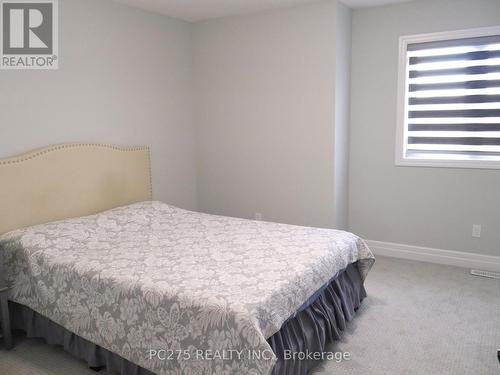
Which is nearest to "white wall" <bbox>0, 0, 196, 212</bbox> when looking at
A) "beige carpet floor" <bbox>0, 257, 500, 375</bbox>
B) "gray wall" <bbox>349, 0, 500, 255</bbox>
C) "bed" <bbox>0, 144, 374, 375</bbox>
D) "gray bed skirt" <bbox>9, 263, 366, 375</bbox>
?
"bed" <bbox>0, 144, 374, 375</bbox>

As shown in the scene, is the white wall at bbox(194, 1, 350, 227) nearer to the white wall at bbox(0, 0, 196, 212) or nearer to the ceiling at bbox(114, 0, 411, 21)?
the ceiling at bbox(114, 0, 411, 21)

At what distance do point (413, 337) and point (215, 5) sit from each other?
122 inches

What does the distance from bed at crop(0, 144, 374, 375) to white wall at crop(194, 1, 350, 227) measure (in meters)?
1.03

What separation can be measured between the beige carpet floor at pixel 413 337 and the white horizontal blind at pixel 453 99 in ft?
3.86

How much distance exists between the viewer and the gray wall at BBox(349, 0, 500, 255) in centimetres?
366

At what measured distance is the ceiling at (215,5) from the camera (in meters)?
3.68

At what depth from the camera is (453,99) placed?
377 cm

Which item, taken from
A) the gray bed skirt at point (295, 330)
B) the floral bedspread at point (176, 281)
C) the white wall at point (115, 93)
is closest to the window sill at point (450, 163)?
the floral bedspread at point (176, 281)

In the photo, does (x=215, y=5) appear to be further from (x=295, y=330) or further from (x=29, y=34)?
(x=295, y=330)

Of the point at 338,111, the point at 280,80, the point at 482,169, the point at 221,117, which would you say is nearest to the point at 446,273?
the point at 482,169

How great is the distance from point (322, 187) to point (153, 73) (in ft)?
6.32

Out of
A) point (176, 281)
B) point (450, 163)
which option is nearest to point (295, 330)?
point (176, 281)

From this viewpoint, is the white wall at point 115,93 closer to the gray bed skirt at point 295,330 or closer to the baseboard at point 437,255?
the gray bed skirt at point 295,330

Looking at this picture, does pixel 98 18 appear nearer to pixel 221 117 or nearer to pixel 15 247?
pixel 221 117
